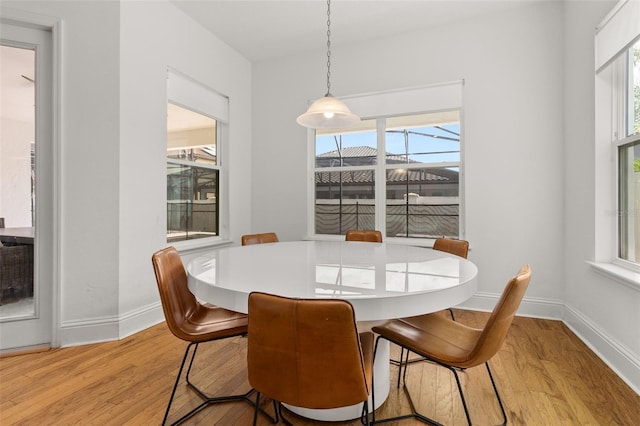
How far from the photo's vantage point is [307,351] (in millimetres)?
986

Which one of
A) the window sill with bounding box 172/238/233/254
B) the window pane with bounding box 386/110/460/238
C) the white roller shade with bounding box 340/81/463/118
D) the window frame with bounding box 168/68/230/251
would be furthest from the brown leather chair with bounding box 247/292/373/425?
the white roller shade with bounding box 340/81/463/118

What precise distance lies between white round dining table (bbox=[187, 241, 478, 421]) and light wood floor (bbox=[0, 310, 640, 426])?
401mm

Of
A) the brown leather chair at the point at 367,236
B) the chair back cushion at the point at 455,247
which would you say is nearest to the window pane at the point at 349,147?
the brown leather chair at the point at 367,236

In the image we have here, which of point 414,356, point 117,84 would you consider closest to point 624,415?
point 414,356

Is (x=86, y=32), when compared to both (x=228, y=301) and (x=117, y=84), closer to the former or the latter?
(x=117, y=84)

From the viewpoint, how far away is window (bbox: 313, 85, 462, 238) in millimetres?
3611

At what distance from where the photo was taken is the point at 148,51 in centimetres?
295

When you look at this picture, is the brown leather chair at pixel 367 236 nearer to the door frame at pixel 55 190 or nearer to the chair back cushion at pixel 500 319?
the chair back cushion at pixel 500 319

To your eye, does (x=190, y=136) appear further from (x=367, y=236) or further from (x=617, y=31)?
(x=617, y=31)

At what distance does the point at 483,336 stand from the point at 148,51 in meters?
3.41

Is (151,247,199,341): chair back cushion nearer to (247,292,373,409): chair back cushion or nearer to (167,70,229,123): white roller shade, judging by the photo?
(247,292,373,409): chair back cushion

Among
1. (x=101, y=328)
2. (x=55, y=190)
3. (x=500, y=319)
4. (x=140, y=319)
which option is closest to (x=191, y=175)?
(x=55, y=190)

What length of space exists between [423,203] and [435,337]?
2.39 m

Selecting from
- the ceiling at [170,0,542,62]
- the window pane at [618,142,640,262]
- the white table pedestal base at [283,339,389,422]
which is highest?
the ceiling at [170,0,542,62]
